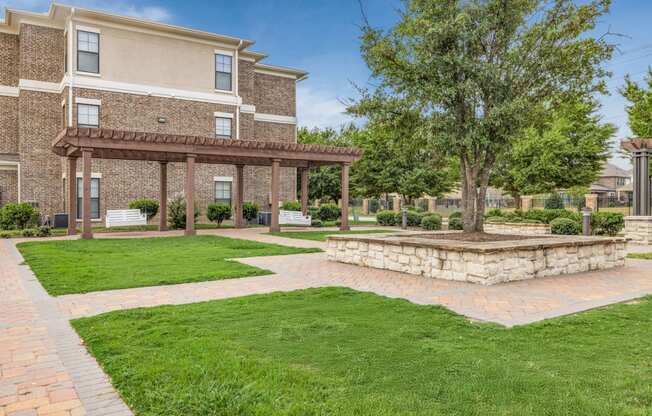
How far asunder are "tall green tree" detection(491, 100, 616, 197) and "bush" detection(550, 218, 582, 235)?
10117 millimetres

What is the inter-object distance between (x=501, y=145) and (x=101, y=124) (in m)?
18.0

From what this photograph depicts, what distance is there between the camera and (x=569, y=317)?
5633 millimetres

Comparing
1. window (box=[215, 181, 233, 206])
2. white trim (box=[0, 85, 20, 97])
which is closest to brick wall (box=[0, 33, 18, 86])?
white trim (box=[0, 85, 20, 97])

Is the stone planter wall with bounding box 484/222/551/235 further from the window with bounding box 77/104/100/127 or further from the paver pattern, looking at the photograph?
the window with bounding box 77/104/100/127

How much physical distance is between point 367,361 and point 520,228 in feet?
55.0

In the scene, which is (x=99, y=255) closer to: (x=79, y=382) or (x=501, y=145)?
(x=79, y=382)

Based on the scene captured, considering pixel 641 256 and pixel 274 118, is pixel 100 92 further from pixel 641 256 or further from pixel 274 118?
pixel 641 256

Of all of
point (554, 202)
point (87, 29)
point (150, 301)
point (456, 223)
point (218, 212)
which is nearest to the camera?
point (150, 301)

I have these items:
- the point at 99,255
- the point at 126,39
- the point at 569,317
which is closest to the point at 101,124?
the point at 126,39

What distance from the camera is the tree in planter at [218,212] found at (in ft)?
74.8

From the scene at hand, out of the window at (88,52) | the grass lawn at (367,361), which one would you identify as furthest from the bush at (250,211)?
the grass lawn at (367,361)

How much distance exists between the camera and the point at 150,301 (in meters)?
6.61

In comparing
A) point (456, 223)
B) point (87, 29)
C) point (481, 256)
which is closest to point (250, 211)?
point (456, 223)

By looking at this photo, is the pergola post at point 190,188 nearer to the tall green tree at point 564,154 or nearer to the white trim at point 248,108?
the white trim at point 248,108
